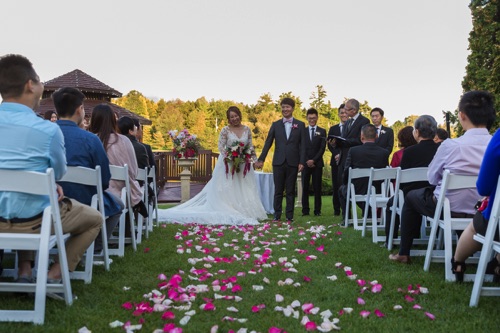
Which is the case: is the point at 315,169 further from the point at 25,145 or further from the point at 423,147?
the point at 25,145

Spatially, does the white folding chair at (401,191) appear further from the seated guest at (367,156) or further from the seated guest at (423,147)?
the seated guest at (367,156)

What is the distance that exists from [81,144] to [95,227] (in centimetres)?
87

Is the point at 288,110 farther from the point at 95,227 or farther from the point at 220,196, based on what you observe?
the point at 95,227

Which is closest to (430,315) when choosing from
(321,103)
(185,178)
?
(185,178)

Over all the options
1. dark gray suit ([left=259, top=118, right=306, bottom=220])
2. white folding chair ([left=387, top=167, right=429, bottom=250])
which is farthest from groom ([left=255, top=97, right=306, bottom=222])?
white folding chair ([left=387, top=167, right=429, bottom=250])

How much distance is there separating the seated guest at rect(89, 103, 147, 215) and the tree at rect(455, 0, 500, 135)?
16.6 meters

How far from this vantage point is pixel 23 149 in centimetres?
308

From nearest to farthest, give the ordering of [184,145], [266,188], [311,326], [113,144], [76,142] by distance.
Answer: [311,326] < [76,142] < [113,144] < [266,188] < [184,145]

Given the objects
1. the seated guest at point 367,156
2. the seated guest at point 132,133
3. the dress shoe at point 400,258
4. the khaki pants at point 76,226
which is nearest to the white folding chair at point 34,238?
the khaki pants at point 76,226

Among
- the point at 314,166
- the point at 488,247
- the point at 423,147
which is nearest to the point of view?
the point at 488,247

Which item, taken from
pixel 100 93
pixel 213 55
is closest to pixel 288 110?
pixel 100 93

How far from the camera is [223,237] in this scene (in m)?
6.93

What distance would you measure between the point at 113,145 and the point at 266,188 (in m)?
5.76

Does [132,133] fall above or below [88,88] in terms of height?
below
